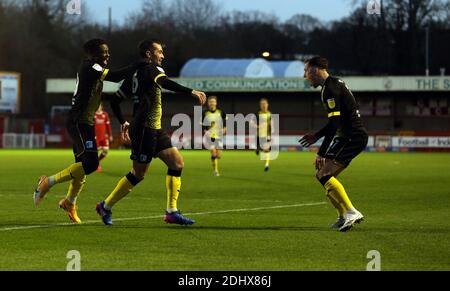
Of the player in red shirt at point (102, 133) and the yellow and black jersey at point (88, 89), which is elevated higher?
the yellow and black jersey at point (88, 89)

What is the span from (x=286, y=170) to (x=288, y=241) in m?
19.9

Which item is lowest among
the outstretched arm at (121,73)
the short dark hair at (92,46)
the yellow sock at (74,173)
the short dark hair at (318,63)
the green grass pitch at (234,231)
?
the green grass pitch at (234,231)

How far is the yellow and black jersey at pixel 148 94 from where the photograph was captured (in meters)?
13.1

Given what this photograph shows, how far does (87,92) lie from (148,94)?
852 millimetres

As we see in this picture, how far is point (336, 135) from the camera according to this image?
517 inches

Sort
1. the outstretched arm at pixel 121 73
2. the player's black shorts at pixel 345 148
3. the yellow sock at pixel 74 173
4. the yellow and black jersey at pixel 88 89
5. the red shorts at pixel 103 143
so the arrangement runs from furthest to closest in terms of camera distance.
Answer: the red shorts at pixel 103 143
the yellow sock at pixel 74 173
the yellow and black jersey at pixel 88 89
the outstretched arm at pixel 121 73
the player's black shorts at pixel 345 148

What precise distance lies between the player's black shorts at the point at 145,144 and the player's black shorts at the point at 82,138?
583 millimetres

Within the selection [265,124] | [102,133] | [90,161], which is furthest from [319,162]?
[265,124]

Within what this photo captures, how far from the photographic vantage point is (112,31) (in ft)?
332

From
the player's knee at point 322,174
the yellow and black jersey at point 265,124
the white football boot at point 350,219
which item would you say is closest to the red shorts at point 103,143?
the yellow and black jersey at point 265,124

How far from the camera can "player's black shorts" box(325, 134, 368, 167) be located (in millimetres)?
12961

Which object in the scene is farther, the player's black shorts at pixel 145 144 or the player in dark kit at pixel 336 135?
the player's black shorts at pixel 145 144

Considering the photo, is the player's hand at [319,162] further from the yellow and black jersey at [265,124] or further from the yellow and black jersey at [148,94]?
the yellow and black jersey at [265,124]

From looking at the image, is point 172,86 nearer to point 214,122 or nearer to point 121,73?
point 121,73
